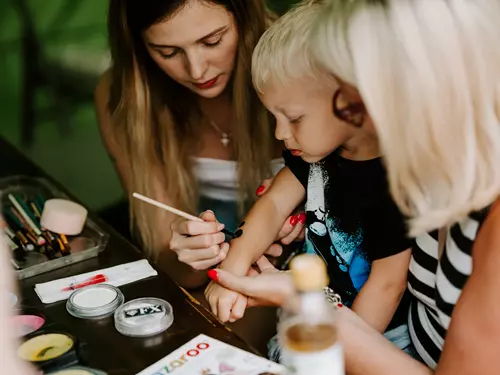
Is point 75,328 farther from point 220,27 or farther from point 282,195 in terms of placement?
point 220,27

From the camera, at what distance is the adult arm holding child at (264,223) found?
145 cm

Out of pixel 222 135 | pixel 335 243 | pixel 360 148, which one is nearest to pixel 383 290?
pixel 335 243

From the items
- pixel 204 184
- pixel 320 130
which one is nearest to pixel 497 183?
pixel 320 130

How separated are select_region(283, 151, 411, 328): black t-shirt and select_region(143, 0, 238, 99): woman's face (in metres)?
0.29

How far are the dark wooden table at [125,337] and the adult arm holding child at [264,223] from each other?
0.14 metres

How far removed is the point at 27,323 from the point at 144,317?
19cm

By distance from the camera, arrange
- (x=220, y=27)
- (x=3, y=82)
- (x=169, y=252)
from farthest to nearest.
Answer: (x=3, y=82) → (x=169, y=252) → (x=220, y=27)

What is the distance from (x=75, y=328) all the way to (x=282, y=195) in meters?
0.54

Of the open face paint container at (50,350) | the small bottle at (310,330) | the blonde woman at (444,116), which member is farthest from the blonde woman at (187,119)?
the small bottle at (310,330)

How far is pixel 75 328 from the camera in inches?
46.6

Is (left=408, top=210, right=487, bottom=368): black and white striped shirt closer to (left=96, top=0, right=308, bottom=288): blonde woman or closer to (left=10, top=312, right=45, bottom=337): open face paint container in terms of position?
(left=96, top=0, right=308, bottom=288): blonde woman

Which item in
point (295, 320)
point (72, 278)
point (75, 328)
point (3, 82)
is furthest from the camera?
point (3, 82)

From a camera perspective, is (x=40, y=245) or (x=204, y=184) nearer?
(x=40, y=245)

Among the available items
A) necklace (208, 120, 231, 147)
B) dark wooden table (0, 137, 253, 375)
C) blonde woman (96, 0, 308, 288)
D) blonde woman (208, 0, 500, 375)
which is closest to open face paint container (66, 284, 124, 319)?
dark wooden table (0, 137, 253, 375)
